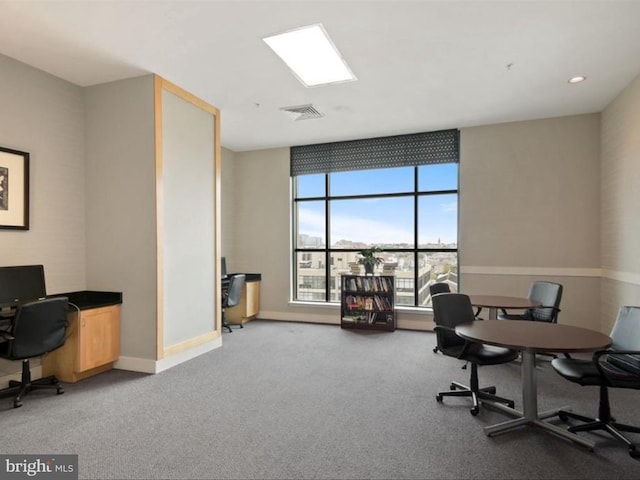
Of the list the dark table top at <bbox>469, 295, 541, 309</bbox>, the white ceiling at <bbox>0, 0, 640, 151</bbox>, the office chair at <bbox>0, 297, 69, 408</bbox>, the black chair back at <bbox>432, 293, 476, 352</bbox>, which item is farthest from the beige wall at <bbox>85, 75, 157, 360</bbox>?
the dark table top at <bbox>469, 295, 541, 309</bbox>

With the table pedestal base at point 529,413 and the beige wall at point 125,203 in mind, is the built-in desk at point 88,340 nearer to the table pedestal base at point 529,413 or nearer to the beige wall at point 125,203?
the beige wall at point 125,203

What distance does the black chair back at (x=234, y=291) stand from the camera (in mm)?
5809

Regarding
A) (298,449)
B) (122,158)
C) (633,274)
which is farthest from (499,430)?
(122,158)

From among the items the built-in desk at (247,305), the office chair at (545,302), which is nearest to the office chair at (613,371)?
the office chair at (545,302)

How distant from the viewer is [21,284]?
140 inches

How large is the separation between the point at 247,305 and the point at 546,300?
4.59 m

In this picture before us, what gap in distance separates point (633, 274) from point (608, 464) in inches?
106

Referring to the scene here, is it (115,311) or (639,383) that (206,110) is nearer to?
(115,311)

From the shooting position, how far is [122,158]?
13.7 feet

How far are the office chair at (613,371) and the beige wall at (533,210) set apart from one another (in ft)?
8.29

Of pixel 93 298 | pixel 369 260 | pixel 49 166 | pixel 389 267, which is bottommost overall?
pixel 93 298

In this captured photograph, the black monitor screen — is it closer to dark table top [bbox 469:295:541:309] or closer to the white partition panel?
the white partition panel

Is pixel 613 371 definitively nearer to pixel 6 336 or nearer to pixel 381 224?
pixel 381 224

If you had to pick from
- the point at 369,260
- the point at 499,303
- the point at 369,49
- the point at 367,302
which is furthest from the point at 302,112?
the point at 499,303
